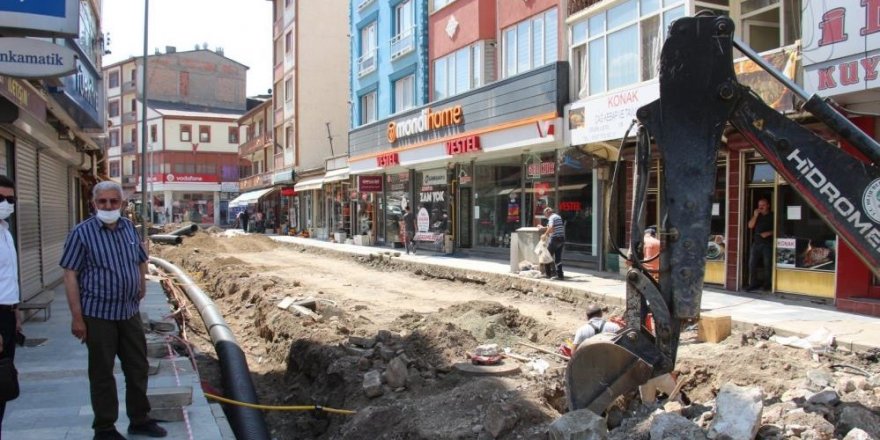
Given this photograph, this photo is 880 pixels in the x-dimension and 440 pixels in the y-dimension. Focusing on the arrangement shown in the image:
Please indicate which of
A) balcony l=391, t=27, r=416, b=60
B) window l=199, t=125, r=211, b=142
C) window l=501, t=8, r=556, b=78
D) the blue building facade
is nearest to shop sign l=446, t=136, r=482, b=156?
window l=501, t=8, r=556, b=78

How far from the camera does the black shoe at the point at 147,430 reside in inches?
197

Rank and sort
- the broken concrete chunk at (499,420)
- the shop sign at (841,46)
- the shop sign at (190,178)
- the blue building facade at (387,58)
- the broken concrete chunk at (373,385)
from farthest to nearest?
the shop sign at (190,178), the blue building facade at (387,58), the shop sign at (841,46), the broken concrete chunk at (373,385), the broken concrete chunk at (499,420)

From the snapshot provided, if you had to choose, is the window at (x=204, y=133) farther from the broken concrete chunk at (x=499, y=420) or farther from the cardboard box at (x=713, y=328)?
the broken concrete chunk at (x=499, y=420)

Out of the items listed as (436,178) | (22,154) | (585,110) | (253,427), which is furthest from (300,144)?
(253,427)

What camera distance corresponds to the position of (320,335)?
30.6 ft

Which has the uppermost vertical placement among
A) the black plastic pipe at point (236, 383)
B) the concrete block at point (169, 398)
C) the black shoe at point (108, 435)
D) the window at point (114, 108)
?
the window at point (114, 108)

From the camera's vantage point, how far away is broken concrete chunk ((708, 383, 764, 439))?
4445 mm

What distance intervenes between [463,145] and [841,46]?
11.7 metres

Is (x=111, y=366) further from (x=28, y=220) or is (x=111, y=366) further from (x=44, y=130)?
(x=44, y=130)

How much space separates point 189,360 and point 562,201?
12.4 meters

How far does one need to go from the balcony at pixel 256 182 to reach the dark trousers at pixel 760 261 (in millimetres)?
38435

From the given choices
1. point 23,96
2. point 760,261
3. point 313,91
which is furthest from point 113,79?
point 760,261

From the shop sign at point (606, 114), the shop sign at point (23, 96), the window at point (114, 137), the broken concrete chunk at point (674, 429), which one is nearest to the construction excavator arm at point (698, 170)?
the broken concrete chunk at point (674, 429)

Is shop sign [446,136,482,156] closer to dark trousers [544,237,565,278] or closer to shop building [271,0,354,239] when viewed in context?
dark trousers [544,237,565,278]
